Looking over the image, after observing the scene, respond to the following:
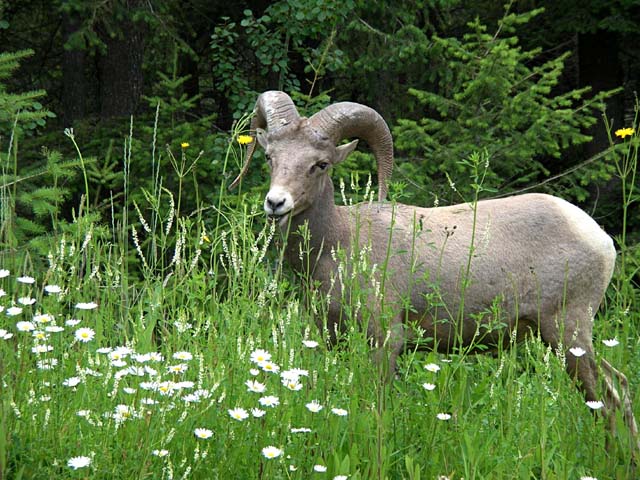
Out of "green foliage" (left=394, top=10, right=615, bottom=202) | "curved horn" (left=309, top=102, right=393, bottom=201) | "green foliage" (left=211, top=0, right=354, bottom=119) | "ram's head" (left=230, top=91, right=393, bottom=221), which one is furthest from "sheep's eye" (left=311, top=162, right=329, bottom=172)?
"green foliage" (left=211, top=0, right=354, bottom=119)

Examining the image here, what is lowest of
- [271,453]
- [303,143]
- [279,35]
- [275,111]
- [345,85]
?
[271,453]

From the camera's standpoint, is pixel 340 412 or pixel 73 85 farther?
pixel 73 85

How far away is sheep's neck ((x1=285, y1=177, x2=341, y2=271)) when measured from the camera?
4.86 meters

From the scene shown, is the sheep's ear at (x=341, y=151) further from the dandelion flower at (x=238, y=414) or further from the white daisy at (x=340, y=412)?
the dandelion flower at (x=238, y=414)

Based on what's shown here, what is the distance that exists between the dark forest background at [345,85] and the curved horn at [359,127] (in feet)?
3.25

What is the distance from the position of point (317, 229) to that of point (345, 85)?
10.5 metres

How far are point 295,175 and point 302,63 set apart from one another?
7.10 meters

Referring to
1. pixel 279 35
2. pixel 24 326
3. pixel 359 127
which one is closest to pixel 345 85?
pixel 279 35

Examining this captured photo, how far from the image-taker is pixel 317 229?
4906mm

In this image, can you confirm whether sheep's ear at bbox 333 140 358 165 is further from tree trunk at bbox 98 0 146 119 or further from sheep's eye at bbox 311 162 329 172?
tree trunk at bbox 98 0 146 119

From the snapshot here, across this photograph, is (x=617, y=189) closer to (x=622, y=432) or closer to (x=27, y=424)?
(x=622, y=432)

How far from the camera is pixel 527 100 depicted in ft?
27.6

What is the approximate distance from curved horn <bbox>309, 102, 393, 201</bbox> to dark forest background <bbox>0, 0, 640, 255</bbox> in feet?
3.25

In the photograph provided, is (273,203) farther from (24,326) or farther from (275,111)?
(24,326)
